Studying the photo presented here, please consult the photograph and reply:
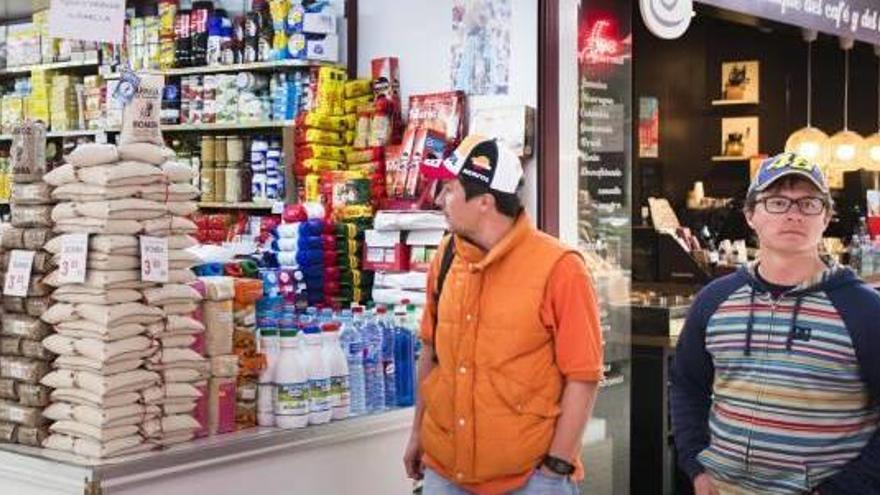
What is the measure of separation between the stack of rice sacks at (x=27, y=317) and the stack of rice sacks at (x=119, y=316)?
0.21 feet

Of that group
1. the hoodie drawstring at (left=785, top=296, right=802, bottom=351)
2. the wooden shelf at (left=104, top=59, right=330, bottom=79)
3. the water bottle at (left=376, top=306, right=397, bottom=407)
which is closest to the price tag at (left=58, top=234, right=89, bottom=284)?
the water bottle at (left=376, top=306, right=397, bottom=407)

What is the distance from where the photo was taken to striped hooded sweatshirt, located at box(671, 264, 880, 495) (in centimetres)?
299

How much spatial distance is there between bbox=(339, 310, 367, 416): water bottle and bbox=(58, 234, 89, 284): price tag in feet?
3.62

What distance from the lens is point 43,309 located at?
4055 millimetres

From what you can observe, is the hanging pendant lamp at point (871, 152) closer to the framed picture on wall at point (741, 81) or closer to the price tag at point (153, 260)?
the framed picture on wall at point (741, 81)

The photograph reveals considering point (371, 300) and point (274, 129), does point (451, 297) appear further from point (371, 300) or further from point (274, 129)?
point (274, 129)

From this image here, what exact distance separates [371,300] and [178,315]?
7.56 feet

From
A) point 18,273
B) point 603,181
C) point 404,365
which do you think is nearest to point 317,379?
point 404,365

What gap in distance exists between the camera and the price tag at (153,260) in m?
3.93

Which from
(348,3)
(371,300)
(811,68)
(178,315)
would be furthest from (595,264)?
(811,68)

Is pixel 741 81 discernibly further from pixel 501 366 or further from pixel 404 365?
pixel 501 366

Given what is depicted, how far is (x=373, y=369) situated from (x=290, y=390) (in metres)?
0.51

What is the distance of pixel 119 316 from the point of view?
12.6 feet

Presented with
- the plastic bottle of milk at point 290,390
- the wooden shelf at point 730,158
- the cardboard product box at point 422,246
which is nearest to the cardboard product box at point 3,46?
the cardboard product box at point 422,246
